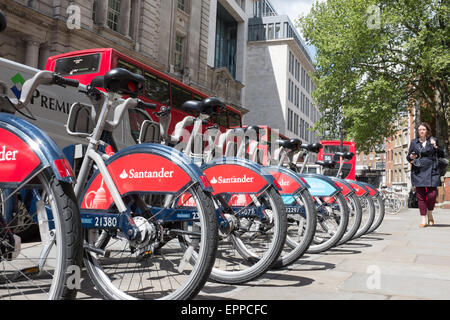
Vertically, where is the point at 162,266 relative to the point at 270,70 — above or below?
below

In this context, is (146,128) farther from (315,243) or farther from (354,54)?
(354,54)

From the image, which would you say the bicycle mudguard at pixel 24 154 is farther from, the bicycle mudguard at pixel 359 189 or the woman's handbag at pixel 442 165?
the woman's handbag at pixel 442 165

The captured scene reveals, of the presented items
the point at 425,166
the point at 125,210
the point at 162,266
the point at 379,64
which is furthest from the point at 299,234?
the point at 379,64

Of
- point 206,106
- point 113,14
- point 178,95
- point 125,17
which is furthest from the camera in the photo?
point 125,17

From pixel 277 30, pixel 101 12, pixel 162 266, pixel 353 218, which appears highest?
pixel 277 30

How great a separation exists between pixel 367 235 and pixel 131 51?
18558mm

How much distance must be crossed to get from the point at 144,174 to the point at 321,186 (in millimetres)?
3097

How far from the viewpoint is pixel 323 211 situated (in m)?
5.40

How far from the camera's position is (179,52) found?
3036cm

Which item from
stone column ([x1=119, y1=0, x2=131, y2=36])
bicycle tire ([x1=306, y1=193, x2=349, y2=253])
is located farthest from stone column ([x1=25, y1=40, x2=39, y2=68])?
bicycle tire ([x1=306, y1=193, x2=349, y2=253])

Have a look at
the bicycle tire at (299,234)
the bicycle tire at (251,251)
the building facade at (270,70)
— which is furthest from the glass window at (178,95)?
the building facade at (270,70)

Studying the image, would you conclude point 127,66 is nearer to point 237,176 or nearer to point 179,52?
point 237,176

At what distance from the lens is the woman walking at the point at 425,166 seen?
8812 millimetres

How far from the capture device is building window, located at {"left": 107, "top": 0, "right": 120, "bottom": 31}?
23312mm
